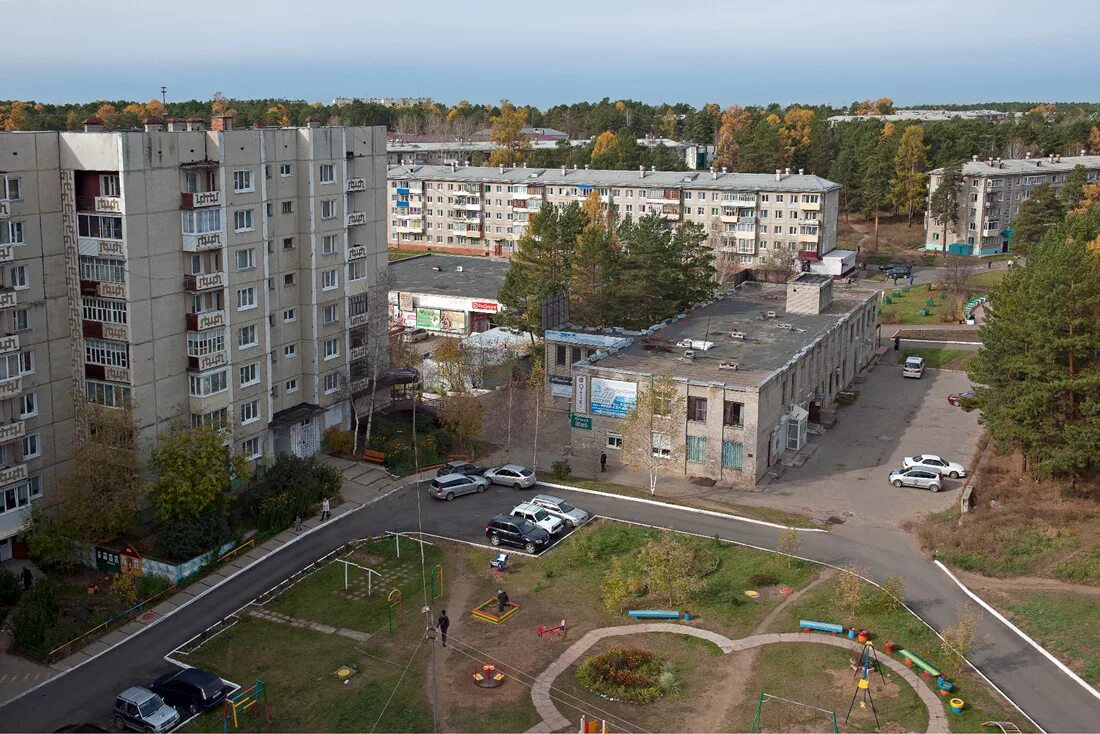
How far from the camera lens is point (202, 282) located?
1818 inches

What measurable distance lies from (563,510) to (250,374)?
16.5 metres

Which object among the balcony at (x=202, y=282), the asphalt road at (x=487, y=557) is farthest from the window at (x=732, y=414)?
the balcony at (x=202, y=282)

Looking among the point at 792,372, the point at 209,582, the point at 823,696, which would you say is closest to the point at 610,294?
the point at 792,372

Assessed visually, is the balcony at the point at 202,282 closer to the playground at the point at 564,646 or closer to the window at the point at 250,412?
the window at the point at 250,412

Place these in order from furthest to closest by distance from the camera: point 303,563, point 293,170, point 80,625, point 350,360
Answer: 1. point 350,360
2. point 293,170
3. point 303,563
4. point 80,625

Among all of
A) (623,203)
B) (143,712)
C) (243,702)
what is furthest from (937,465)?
(623,203)

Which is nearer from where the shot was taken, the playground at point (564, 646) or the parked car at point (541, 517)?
the playground at point (564, 646)

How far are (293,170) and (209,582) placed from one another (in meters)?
21.8

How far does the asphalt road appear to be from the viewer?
3278 centimetres

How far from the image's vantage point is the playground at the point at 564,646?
32.1 metres

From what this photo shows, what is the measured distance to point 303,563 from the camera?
144 ft

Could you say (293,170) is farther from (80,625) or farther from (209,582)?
(80,625)

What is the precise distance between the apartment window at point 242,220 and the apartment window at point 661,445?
23.1 meters

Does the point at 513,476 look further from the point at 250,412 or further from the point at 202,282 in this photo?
the point at 202,282
